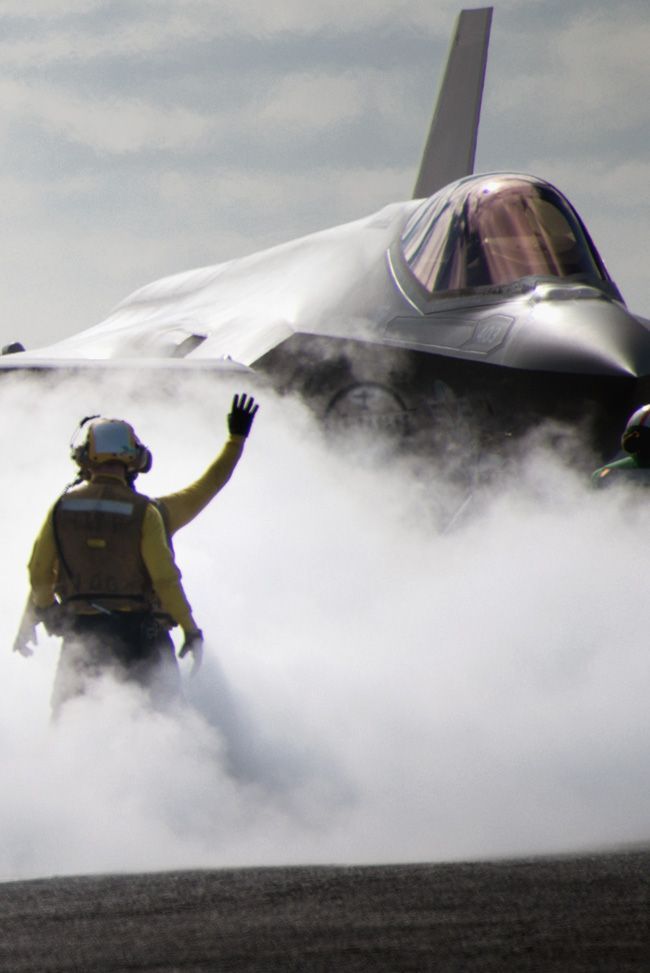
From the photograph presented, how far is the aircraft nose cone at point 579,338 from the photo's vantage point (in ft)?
43.4

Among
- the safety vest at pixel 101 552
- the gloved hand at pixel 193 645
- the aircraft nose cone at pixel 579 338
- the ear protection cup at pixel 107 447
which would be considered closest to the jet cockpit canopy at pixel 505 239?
the aircraft nose cone at pixel 579 338

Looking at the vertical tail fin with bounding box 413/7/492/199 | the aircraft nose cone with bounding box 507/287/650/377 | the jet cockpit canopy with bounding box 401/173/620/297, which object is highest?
the vertical tail fin with bounding box 413/7/492/199

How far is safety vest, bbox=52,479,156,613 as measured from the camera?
8.57m

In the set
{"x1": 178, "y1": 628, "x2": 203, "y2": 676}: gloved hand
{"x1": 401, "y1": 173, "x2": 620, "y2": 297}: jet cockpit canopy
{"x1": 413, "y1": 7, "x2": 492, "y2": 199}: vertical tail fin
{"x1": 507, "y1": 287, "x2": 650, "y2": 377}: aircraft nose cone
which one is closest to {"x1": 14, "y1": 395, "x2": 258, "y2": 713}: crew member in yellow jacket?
{"x1": 178, "y1": 628, "x2": 203, "y2": 676}: gloved hand

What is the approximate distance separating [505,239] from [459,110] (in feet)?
58.2

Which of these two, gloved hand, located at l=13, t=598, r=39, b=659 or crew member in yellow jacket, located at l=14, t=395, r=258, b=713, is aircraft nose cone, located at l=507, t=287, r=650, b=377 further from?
gloved hand, located at l=13, t=598, r=39, b=659

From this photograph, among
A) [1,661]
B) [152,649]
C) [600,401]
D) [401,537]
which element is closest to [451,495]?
[401,537]

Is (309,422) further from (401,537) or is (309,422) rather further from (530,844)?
(530,844)

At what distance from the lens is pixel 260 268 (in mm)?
20359

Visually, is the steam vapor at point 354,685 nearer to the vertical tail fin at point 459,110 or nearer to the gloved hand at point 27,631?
the gloved hand at point 27,631

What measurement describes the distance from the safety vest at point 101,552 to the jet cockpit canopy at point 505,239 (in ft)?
23.1

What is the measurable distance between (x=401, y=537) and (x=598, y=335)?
2.32 m

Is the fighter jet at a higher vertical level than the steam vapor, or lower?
higher

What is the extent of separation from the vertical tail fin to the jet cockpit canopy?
1501cm
